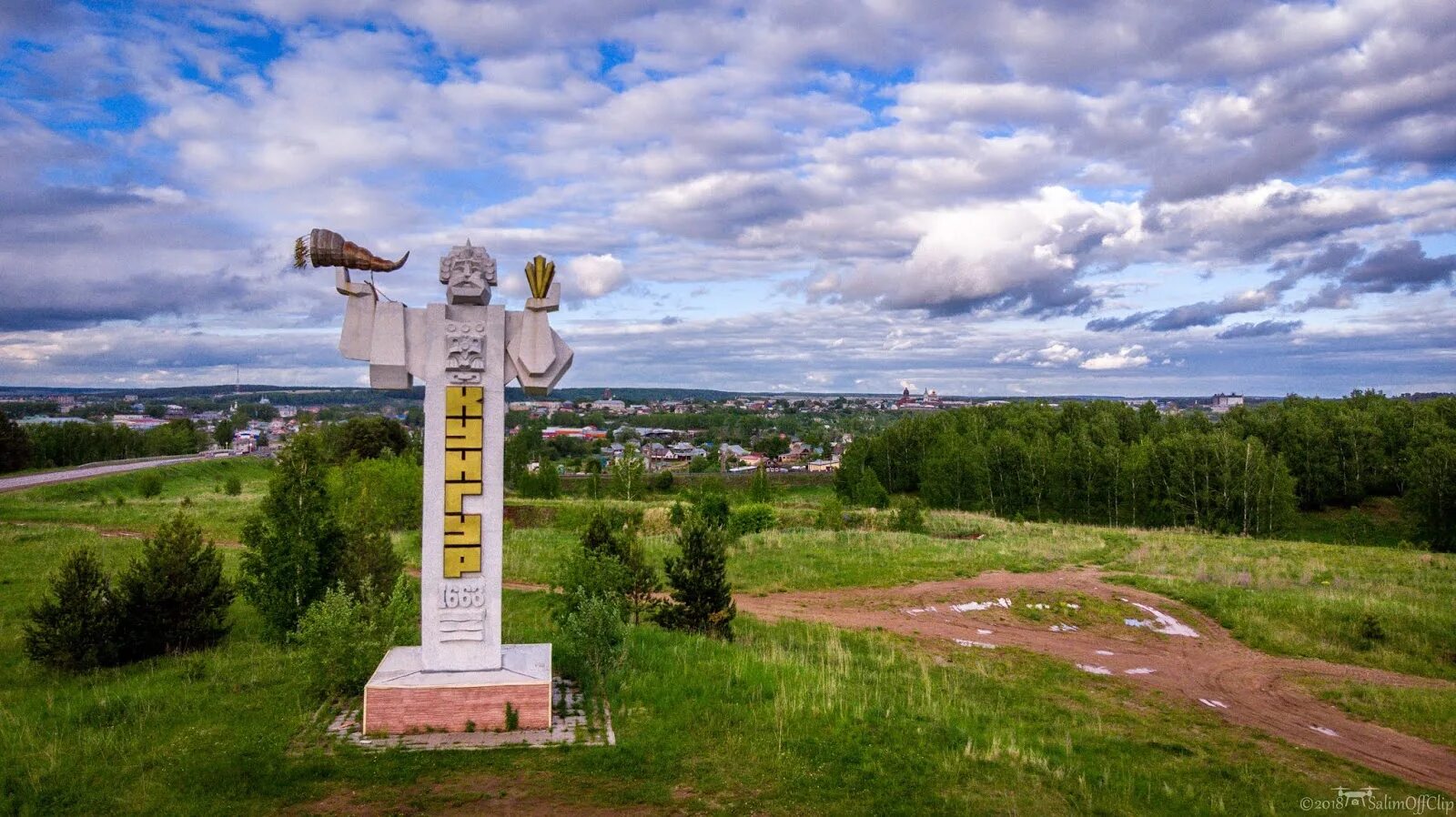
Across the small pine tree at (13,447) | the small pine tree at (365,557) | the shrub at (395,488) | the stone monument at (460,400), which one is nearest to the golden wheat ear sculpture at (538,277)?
the stone monument at (460,400)

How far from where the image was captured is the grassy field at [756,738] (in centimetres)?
764

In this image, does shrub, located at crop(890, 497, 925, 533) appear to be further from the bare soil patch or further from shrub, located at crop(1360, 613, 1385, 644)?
the bare soil patch

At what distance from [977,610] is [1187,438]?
35.1m

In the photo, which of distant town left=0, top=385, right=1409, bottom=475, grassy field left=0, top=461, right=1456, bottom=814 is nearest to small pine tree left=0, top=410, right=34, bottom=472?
distant town left=0, top=385, right=1409, bottom=475

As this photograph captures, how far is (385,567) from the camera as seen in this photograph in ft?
47.2

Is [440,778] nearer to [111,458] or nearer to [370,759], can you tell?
[370,759]

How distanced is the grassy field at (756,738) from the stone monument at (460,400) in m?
1.37

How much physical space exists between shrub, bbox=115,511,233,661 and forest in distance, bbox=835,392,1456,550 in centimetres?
3997

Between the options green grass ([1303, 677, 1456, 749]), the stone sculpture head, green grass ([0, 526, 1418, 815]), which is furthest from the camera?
green grass ([1303, 677, 1456, 749])

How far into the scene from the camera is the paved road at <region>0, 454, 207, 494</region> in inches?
1682

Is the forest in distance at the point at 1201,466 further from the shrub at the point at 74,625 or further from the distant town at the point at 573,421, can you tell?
the shrub at the point at 74,625

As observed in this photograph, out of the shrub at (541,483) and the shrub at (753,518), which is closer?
the shrub at (753,518)

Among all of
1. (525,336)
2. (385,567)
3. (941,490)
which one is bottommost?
(941,490)

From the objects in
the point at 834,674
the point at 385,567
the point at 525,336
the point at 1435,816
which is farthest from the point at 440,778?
the point at 1435,816
